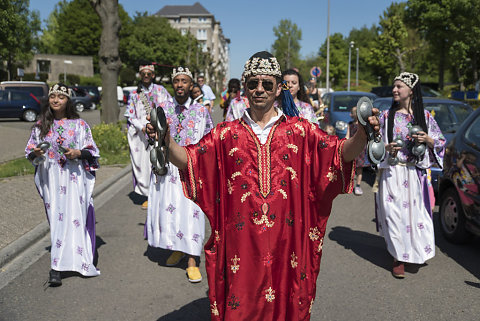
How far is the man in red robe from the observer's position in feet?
9.75

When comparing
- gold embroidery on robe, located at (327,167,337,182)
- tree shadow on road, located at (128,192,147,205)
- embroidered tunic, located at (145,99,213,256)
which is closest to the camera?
gold embroidery on robe, located at (327,167,337,182)

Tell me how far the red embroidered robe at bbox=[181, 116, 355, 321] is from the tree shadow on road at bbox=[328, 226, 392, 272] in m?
2.68

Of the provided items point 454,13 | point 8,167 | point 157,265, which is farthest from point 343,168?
point 454,13

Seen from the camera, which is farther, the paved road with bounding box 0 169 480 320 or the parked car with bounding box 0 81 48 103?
the parked car with bounding box 0 81 48 103

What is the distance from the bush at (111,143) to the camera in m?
13.1

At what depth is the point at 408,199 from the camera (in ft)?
17.0

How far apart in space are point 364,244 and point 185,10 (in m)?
113

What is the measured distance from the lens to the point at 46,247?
6.14m

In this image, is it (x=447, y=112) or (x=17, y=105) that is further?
(x=17, y=105)

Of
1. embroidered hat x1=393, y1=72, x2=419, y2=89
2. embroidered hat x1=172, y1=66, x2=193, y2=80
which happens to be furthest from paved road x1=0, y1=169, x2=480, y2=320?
embroidered hat x1=172, y1=66, x2=193, y2=80

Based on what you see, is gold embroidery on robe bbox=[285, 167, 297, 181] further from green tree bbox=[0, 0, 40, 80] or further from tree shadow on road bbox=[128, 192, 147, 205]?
green tree bbox=[0, 0, 40, 80]

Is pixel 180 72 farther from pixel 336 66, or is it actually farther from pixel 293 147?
pixel 336 66

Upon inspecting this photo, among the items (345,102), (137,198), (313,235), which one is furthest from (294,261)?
(345,102)

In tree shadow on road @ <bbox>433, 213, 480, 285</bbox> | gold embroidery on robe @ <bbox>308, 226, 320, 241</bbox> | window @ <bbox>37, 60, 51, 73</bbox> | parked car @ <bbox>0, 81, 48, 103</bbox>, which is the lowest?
tree shadow on road @ <bbox>433, 213, 480, 285</bbox>
